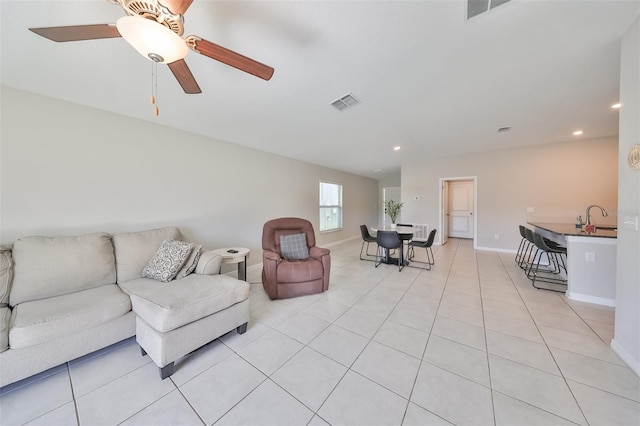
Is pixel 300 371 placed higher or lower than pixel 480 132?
lower

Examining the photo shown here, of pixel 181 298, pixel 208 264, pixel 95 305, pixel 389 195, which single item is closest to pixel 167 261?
pixel 208 264

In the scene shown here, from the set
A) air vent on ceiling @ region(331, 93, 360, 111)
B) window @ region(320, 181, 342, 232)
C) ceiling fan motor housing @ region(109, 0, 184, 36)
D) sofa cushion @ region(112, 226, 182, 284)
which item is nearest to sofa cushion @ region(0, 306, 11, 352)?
sofa cushion @ region(112, 226, 182, 284)

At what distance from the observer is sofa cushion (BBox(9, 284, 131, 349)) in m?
1.41

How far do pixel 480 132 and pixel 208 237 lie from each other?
4.97m

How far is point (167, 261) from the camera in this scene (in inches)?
89.4

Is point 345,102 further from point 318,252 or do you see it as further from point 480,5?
point 318,252

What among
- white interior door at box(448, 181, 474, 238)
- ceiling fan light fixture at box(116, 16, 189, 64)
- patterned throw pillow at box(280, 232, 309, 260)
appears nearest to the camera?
ceiling fan light fixture at box(116, 16, 189, 64)

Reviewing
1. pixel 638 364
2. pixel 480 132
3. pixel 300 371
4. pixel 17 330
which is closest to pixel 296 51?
pixel 300 371

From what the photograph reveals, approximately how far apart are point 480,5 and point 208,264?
3.15 metres

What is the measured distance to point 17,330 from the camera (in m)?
1.38

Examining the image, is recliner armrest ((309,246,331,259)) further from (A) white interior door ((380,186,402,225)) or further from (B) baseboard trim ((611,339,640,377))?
(A) white interior door ((380,186,402,225))

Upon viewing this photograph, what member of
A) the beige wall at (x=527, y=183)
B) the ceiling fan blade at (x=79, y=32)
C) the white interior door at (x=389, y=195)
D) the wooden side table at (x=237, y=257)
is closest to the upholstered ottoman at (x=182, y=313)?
the wooden side table at (x=237, y=257)

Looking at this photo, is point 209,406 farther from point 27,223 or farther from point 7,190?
point 7,190

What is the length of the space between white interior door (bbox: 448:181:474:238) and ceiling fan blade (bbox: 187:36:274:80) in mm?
7423
